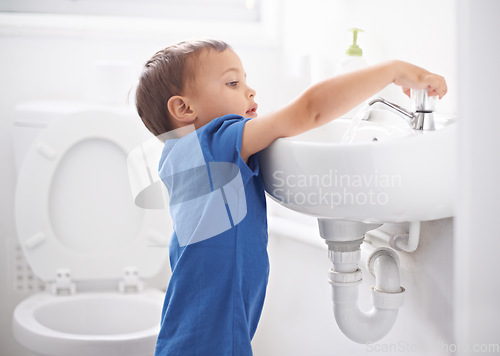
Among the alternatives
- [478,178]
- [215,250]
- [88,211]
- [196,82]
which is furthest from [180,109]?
[88,211]

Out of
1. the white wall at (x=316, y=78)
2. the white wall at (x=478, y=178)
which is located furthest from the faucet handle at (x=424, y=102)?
the white wall at (x=478, y=178)

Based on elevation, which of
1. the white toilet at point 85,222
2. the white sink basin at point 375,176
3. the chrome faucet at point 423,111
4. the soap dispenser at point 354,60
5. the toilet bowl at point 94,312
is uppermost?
the soap dispenser at point 354,60

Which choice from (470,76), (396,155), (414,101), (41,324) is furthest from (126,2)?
(470,76)

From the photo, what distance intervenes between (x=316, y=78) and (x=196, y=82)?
60 centimetres

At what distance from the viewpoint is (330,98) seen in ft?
2.21

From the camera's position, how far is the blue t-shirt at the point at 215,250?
0.76 m

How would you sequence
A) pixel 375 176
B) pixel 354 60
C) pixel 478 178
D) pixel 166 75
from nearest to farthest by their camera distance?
pixel 478 178 < pixel 375 176 < pixel 166 75 < pixel 354 60

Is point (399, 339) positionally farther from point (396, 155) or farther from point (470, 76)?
point (470, 76)

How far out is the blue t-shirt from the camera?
0.76 meters

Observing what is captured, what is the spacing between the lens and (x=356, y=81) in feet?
2.21

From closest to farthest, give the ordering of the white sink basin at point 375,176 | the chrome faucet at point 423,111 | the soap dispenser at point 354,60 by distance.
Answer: the white sink basin at point 375,176, the chrome faucet at point 423,111, the soap dispenser at point 354,60

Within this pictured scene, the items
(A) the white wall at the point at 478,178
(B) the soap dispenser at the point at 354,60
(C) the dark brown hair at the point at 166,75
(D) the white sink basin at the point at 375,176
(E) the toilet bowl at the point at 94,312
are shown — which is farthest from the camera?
(E) the toilet bowl at the point at 94,312

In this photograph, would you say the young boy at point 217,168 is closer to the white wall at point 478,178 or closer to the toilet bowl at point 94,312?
the white wall at point 478,178

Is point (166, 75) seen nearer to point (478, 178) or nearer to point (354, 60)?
point (354, 60)
